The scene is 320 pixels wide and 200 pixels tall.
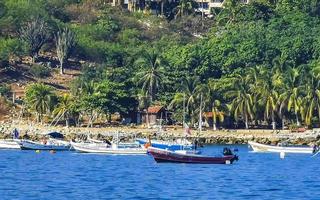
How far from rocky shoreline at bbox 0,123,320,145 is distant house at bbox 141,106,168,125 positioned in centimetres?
464

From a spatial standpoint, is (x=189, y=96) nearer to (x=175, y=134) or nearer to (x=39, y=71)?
(x=175, y=134)

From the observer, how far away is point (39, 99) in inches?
6029

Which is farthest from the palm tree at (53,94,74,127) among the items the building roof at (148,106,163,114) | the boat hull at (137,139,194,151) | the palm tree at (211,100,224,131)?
the boat hull at (137,139,194,151)

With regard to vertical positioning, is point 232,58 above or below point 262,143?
above

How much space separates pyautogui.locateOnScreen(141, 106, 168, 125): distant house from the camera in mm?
156375

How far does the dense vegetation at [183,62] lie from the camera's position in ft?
497

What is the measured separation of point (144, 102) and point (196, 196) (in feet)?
246

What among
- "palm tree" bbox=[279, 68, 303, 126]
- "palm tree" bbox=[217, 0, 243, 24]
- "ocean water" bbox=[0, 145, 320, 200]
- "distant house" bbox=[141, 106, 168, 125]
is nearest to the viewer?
"ocean water" bbox=[0, 145, 320, 200]

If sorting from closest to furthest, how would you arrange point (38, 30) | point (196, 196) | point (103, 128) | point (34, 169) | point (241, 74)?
point (196, 196), point (34, 169), point (103, 128), point (241, 74), point (38, 30)

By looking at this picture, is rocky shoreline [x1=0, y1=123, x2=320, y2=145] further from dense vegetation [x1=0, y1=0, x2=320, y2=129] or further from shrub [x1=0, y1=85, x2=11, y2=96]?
shrub [x1=0, y1=85, x2=11, y2=96]

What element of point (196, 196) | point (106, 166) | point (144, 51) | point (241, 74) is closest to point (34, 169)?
point (106, 166)

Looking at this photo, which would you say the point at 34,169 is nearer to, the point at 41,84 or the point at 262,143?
the point at 262,143

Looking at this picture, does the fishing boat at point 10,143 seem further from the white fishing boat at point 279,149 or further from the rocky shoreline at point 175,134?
the white fishing boat at point 279,149

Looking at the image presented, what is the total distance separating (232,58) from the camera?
17375 centimetres
